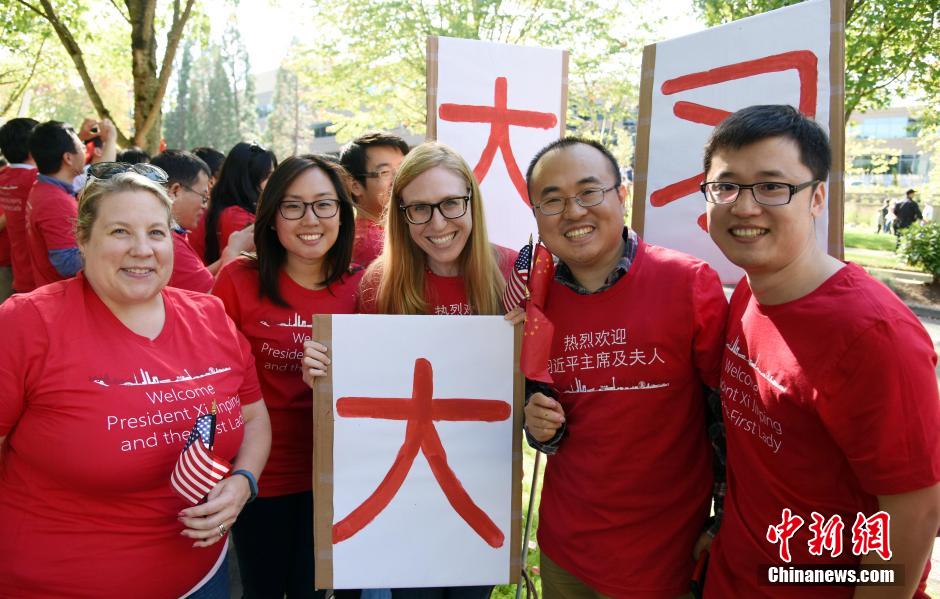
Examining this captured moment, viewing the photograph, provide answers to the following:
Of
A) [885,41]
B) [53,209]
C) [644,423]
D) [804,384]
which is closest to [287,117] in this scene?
[885,41]

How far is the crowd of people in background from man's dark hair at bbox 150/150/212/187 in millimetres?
1466

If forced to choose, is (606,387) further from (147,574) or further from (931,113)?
(931,113)

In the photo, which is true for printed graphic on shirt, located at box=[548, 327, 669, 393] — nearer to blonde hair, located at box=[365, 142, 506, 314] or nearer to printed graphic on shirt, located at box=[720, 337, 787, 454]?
printed graphic on shirt, located at box=[720, 337, 787, 454]

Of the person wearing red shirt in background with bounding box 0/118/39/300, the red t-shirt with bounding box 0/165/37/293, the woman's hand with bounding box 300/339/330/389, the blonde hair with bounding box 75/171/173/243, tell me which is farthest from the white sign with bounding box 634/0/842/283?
the red t-shirt with bounding box 0/165/37/293

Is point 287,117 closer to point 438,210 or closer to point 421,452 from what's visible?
point 438,210

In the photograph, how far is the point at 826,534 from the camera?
4.58 feet

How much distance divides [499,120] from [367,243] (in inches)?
34.7

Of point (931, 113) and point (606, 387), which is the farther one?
point (931, 113)

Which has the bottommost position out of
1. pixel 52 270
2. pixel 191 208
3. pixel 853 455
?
pixel 853 455

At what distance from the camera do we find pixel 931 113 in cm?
1251

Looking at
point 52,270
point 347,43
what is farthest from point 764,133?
point 347,43

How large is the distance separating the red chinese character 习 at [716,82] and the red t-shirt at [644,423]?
0.55 metres

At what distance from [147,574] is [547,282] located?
1376mm

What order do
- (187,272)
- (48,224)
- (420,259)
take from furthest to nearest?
(48,224) → (187,272) → (420,259)
